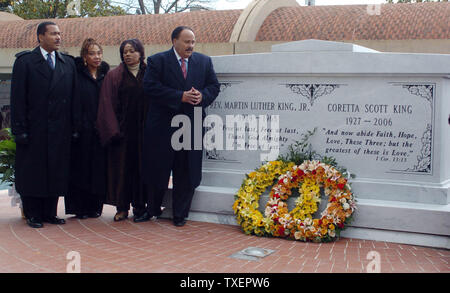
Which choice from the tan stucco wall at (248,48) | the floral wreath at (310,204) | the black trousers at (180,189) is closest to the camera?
the floral wreath at (310,204)

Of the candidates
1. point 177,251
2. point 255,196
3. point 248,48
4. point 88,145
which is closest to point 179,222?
point 255,196

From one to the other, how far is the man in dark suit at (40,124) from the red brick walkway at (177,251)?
1.40 ft

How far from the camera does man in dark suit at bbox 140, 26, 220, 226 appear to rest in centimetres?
570

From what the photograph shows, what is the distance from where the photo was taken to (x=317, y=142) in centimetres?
582

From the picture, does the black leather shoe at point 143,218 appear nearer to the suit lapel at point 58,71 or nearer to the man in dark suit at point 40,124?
the man in dark suit at point 40,124

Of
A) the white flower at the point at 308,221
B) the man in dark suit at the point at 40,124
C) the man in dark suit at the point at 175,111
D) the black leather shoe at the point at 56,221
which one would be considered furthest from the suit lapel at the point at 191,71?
the black leather shoe at the point at 56,221

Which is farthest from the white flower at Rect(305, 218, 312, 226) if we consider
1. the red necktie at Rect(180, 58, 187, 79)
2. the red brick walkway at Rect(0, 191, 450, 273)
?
the red necktie at Rect(180, 58, 187, 79)

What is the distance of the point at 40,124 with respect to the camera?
5.59m

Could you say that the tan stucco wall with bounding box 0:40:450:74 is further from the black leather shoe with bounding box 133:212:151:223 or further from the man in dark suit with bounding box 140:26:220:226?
the black leather shoe with bounding box 133:212:151:223

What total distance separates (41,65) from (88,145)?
0.98 metres

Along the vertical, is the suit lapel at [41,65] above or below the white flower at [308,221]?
above

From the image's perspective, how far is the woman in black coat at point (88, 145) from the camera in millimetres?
5961

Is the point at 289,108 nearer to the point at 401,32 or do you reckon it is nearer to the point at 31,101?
the point at 31,101

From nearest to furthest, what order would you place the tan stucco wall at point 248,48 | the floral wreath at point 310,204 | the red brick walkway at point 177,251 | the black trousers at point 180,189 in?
the red brick walkway at point 177,251, the floral wreath at point 310,204, the black trousers at point 180,189, the tan stucco wall at point 248,48
